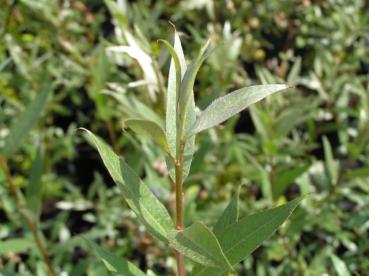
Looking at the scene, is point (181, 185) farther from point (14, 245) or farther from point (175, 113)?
point (14, 245)

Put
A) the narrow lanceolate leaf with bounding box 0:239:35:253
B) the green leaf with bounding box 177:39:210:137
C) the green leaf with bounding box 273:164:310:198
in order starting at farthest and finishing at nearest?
the green leaf with bounding box 273:164:310:198, the narrow lanceolate leaf with bounding box 0:239:35:253, the green leaf with bounding box 177:39:210:137

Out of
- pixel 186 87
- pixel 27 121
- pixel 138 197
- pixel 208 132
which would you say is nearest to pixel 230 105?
pixel 186 87

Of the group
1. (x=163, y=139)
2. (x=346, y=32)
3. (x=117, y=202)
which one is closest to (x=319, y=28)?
(x=346, y=32)

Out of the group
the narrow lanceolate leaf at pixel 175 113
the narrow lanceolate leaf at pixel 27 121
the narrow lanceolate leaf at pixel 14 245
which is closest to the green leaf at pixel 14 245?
the narrow lanceolate leaf at pixel 14 245

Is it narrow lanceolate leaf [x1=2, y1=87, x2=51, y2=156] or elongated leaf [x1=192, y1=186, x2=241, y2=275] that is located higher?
narrow lanceolate leaf [x1=2, y1=87, x2=51, y2=156]

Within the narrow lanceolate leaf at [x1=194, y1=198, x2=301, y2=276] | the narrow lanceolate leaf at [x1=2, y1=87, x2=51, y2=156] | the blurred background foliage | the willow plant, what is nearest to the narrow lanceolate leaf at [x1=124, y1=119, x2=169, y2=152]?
the willow plant

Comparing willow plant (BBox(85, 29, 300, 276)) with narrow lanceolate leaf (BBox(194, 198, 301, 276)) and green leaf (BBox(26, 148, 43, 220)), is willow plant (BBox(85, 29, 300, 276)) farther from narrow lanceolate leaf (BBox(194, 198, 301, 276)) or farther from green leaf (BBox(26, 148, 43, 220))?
green leaf (BBox(26, 148, 43, 220))

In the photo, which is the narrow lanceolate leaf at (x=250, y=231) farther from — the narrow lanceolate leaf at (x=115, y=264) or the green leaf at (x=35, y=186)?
the green leaf at (x=35, y=186)

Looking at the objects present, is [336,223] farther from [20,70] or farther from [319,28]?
[20,70]
